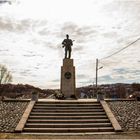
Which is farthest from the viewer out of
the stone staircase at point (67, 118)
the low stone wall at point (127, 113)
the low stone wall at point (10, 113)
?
the low stone wall at point (127, 113)

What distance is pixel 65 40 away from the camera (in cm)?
2594

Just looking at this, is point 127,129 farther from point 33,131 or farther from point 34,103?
point 34,103

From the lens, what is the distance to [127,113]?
63.4 feet

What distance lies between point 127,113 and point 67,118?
3890 mm

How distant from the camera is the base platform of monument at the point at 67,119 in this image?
1678cm

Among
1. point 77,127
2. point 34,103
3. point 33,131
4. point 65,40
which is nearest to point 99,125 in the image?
point 77,127

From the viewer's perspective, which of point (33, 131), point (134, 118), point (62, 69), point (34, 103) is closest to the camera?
point (33, 131)

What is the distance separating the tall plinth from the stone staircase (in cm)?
391

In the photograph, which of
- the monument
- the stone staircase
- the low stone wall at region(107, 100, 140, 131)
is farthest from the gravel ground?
the monument

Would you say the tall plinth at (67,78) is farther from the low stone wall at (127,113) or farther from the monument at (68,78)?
the low stone wall at (127,113)

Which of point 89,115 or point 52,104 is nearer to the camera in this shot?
point 89,115

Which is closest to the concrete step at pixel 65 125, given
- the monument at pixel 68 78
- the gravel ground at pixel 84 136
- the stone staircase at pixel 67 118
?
the stone staircase at pixel 67 118

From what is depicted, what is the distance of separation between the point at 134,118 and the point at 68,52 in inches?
373

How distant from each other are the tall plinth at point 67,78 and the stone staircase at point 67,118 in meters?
3.91
